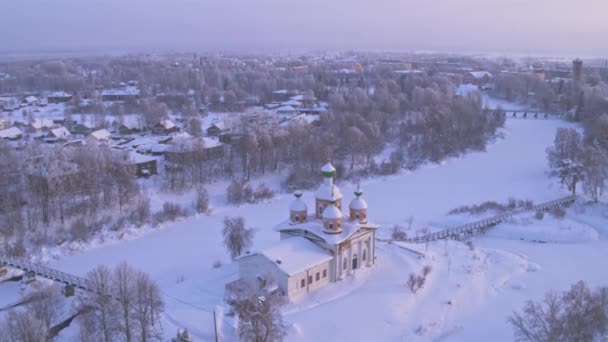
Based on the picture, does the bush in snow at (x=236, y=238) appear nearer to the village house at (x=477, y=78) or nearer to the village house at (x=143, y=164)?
the village house at (x=143, y=164)

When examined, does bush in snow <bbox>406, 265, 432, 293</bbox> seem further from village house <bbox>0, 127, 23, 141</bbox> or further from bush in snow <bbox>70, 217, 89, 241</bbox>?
village house <bbox>0, 127, 23, 141</bbox>

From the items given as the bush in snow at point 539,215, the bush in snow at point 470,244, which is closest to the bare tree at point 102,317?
the bush in snow at point 470,244

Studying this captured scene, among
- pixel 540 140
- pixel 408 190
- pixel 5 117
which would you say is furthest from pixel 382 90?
pixel 5 117

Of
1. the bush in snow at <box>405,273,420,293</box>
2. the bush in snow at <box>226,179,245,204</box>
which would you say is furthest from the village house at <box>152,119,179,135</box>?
the bush in snow at <box>405,273,420,293</box>

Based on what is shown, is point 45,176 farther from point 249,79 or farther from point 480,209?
point 249,79

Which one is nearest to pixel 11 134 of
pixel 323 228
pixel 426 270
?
pixel 323 228

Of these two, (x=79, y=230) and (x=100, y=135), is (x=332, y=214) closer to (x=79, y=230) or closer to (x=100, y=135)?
(x=79, y=230)

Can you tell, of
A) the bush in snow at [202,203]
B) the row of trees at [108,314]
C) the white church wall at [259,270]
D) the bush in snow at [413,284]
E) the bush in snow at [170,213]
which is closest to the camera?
the row of trees at [108,314]
